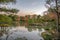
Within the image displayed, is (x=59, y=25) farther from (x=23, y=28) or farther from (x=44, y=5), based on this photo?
(x=23, y=28)

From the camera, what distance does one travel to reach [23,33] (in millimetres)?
1914

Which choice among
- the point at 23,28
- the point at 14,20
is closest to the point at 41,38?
the point at 23,28

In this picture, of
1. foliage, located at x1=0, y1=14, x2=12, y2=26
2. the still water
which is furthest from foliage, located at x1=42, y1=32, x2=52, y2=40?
foliage, located at x1=0, y1=14, x2=12, y2=26

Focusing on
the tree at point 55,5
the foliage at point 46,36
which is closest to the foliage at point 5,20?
the foliage at point 46,36

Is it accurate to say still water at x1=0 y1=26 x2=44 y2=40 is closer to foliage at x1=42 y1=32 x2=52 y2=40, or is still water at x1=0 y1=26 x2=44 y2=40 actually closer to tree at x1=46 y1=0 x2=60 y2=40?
foliage at x1=42 y1=32 x2=52 y2=40

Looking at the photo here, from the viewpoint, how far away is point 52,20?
191cm

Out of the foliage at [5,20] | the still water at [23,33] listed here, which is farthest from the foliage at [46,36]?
the foliage at [5,20]

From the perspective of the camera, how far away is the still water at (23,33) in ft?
6.25

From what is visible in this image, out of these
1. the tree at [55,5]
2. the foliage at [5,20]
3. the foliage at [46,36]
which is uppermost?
the tree at [55,5]

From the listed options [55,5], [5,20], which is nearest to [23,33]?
[5,20]

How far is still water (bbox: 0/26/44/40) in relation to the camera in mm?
1905

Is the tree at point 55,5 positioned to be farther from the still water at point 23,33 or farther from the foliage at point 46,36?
the still water at point 23,33

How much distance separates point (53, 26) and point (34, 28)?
301mm

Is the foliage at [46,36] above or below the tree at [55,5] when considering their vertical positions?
below
